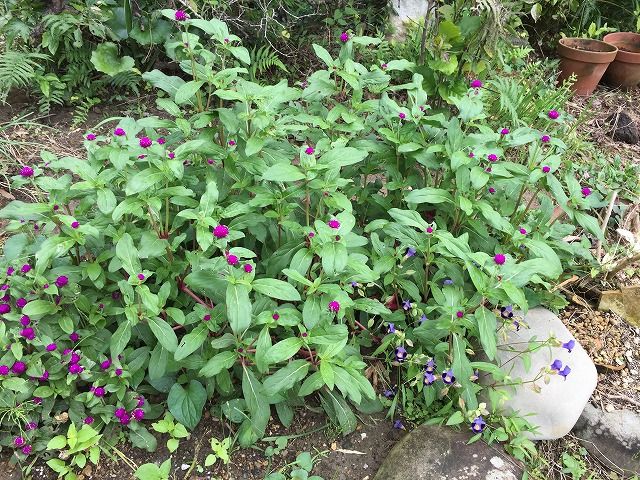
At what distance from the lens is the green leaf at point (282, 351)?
184 centimetres

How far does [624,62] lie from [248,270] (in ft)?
17.1

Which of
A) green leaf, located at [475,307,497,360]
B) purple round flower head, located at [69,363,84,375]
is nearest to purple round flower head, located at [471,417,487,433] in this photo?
green leaf, located at [475,307,497,360]

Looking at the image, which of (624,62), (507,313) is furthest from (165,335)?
(624,62)

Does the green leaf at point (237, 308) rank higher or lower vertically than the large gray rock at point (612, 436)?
higher

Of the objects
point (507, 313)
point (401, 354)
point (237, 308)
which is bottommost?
point (401, 354)

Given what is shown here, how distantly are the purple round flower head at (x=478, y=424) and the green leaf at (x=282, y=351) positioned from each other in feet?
2.82

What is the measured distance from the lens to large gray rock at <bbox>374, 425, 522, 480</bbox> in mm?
2104

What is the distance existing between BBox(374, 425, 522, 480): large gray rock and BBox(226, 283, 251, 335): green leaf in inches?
36.4

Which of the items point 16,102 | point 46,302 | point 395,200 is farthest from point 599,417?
point 16,102

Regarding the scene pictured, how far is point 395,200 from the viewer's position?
107 inches

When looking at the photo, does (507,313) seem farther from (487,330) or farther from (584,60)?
(584,60)

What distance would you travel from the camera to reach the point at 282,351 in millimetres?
1864

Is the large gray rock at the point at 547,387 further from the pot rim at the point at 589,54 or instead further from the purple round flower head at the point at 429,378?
the pot rim at the point at 589,54

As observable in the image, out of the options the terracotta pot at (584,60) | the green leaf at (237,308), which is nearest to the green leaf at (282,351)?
the green leaf at (237,308)
